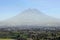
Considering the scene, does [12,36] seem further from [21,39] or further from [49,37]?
[49,37]

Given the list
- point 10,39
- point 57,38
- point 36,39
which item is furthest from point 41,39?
point 10,39

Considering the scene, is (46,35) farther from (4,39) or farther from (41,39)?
(4,39)

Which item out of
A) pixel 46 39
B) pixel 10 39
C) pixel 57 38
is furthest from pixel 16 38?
pixel 57 38

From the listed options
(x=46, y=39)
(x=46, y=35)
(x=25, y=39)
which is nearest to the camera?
(x=25, y=39)

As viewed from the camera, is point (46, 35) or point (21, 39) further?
point (46, 35)

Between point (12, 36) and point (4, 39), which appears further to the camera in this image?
point (12, 36)

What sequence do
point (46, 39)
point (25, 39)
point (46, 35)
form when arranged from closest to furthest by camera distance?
point (25, 39), point (46, 39), point (46, 35)

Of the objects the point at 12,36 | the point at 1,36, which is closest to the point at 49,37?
the point at 12,36
